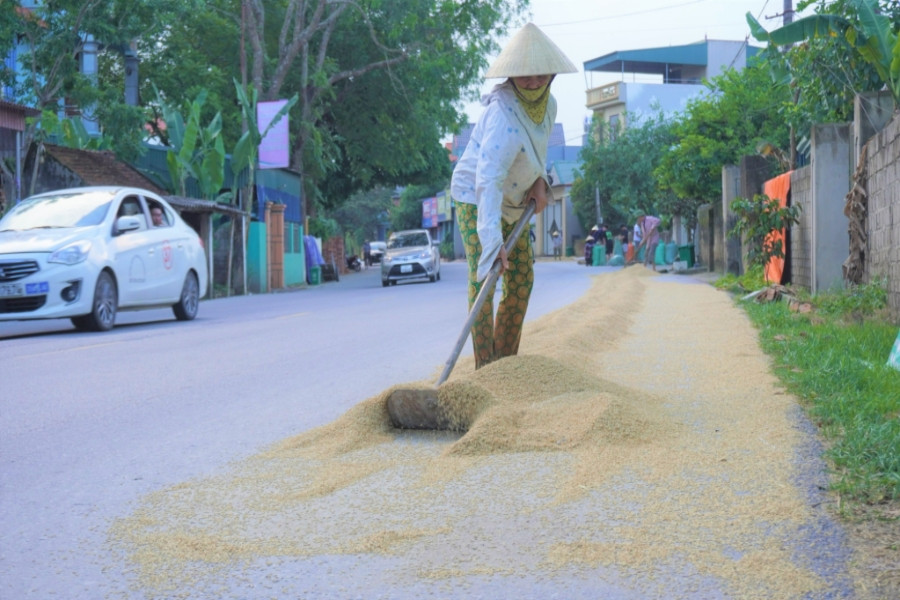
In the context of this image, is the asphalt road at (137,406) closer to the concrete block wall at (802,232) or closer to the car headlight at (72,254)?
the car headlight at (72,254)

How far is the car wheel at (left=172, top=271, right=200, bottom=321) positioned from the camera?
14.2m

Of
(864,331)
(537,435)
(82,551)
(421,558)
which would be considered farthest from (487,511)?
(864,331)

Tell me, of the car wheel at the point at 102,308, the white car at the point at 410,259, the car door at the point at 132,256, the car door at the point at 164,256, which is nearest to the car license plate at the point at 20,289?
the car wheel at the point at 102,308

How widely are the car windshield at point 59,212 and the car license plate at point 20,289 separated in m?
1.17

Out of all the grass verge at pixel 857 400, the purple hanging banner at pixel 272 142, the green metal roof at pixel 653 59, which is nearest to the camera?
the grass verge at pixel 857 400

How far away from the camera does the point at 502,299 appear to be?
20.7 feet

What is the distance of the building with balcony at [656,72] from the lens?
214ft

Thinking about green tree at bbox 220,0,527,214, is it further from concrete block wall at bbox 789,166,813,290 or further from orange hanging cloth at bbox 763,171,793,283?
concrete block wall at bbox 789,166,813,290

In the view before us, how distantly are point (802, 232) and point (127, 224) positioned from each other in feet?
29.2

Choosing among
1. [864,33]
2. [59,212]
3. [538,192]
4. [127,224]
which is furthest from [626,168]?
[538,192]

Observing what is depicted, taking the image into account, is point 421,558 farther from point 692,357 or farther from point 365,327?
point 365,327

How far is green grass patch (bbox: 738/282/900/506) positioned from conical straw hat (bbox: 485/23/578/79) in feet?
7.12

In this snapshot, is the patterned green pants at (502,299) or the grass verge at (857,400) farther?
the patterned green pants at (502,299)

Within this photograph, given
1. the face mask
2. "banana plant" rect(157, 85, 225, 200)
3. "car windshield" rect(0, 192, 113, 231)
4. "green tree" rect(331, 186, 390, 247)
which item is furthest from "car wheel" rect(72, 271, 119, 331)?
"green tree" rect(331, 186, 390, 247)
